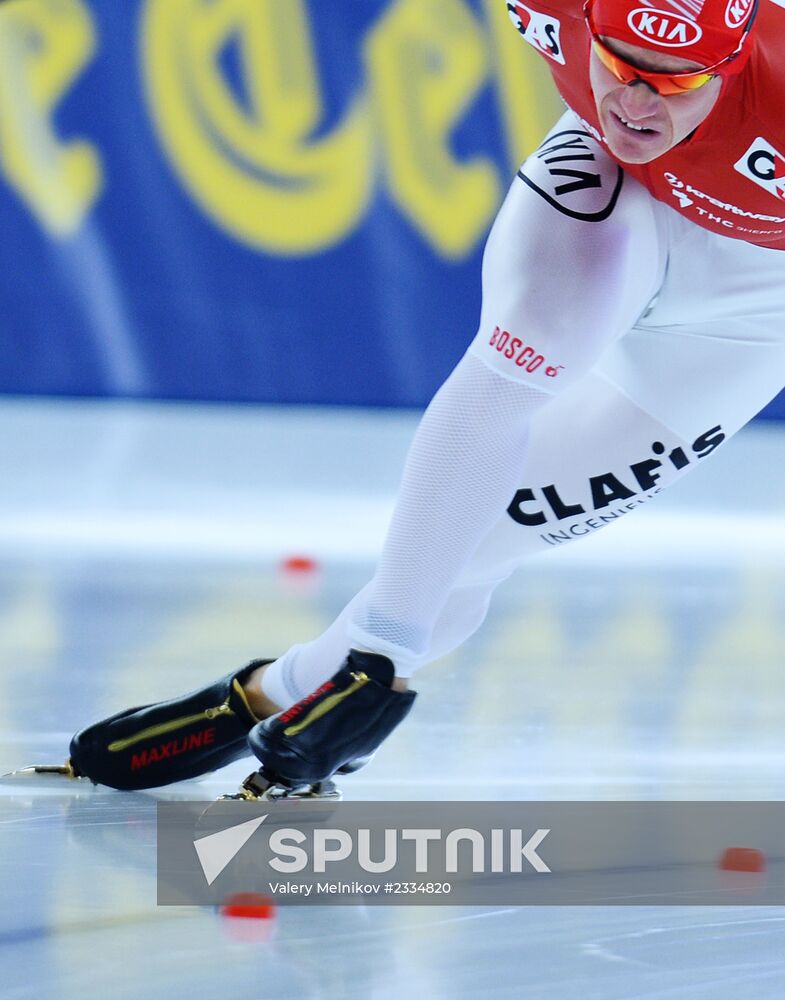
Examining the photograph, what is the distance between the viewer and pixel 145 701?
266 centimetres

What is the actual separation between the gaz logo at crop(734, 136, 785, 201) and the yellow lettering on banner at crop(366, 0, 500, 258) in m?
3.99

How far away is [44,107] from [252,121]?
756mm

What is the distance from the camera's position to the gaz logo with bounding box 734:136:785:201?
6.18 feet

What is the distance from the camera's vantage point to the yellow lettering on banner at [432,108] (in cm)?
576

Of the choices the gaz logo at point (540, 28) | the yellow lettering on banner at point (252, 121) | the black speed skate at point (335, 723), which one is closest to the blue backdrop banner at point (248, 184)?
the yellow lettering on banner at point (252, 121)

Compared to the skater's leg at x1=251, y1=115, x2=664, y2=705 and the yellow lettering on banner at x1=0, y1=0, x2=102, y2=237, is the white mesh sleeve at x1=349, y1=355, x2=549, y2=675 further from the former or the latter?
the yellow lettering on banner at x1=0, y1=0, x2=102, y2=237

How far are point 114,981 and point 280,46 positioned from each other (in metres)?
4.67

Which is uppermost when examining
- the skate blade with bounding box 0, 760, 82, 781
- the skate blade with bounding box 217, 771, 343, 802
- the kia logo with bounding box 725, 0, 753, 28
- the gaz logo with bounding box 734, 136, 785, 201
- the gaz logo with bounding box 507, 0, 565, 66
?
the gaz logo with bounding box 507, 0, 565, 66

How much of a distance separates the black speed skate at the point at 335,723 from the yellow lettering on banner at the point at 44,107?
4.11 meters

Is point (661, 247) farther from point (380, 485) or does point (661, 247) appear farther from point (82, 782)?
point (380, 485)

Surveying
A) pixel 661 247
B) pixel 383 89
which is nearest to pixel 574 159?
pixel 661 247

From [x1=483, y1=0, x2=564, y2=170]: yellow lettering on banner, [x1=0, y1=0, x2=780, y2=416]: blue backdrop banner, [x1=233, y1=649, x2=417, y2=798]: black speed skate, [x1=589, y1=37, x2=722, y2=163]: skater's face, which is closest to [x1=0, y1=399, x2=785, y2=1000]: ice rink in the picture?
[x1=233, y1=649, x2=417, y2=798]: black speed skate

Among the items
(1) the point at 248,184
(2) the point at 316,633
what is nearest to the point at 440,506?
(2) the point at 316,633

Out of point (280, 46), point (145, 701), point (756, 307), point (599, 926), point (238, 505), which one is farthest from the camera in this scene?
point (280, 46)
